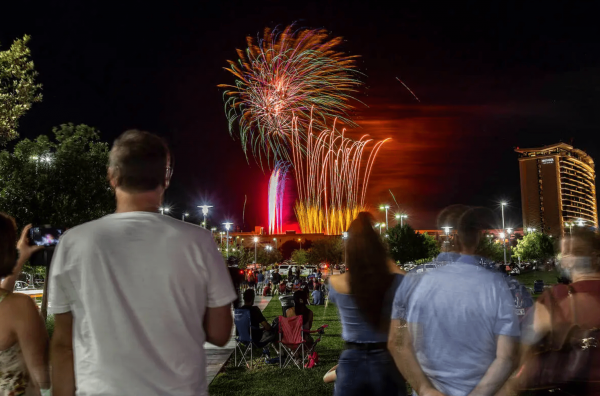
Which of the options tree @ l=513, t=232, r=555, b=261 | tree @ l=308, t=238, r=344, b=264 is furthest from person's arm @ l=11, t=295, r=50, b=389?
tree @ l=513, t=232, r=555, b=261

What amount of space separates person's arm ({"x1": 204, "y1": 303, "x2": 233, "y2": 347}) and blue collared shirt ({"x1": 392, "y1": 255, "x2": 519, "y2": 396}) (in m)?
1.22

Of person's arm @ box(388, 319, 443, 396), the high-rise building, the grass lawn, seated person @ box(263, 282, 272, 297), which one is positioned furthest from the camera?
the high-rise building

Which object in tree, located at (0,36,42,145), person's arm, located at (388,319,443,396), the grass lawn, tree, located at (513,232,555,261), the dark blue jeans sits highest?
tree, located at (0,36,42,145)

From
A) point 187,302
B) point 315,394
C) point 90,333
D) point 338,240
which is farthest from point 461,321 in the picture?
point 338,240

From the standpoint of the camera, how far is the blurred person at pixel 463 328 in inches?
112

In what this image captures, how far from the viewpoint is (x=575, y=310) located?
3.78 meters

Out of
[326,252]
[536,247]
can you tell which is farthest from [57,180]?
[536,247]

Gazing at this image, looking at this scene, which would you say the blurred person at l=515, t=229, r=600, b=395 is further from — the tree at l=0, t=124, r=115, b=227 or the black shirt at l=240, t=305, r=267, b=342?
the tree at l=0, t=124, r=115, b=227

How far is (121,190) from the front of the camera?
229cm

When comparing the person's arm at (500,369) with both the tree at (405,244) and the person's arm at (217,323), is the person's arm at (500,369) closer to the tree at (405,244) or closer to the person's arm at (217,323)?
the person's arm at (217,323)

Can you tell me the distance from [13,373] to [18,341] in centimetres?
20

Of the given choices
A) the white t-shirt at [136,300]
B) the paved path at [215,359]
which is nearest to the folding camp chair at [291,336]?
the paved path at [215,359]

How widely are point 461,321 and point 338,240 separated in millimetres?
85748

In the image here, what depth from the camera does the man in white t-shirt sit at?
81.3 inches
